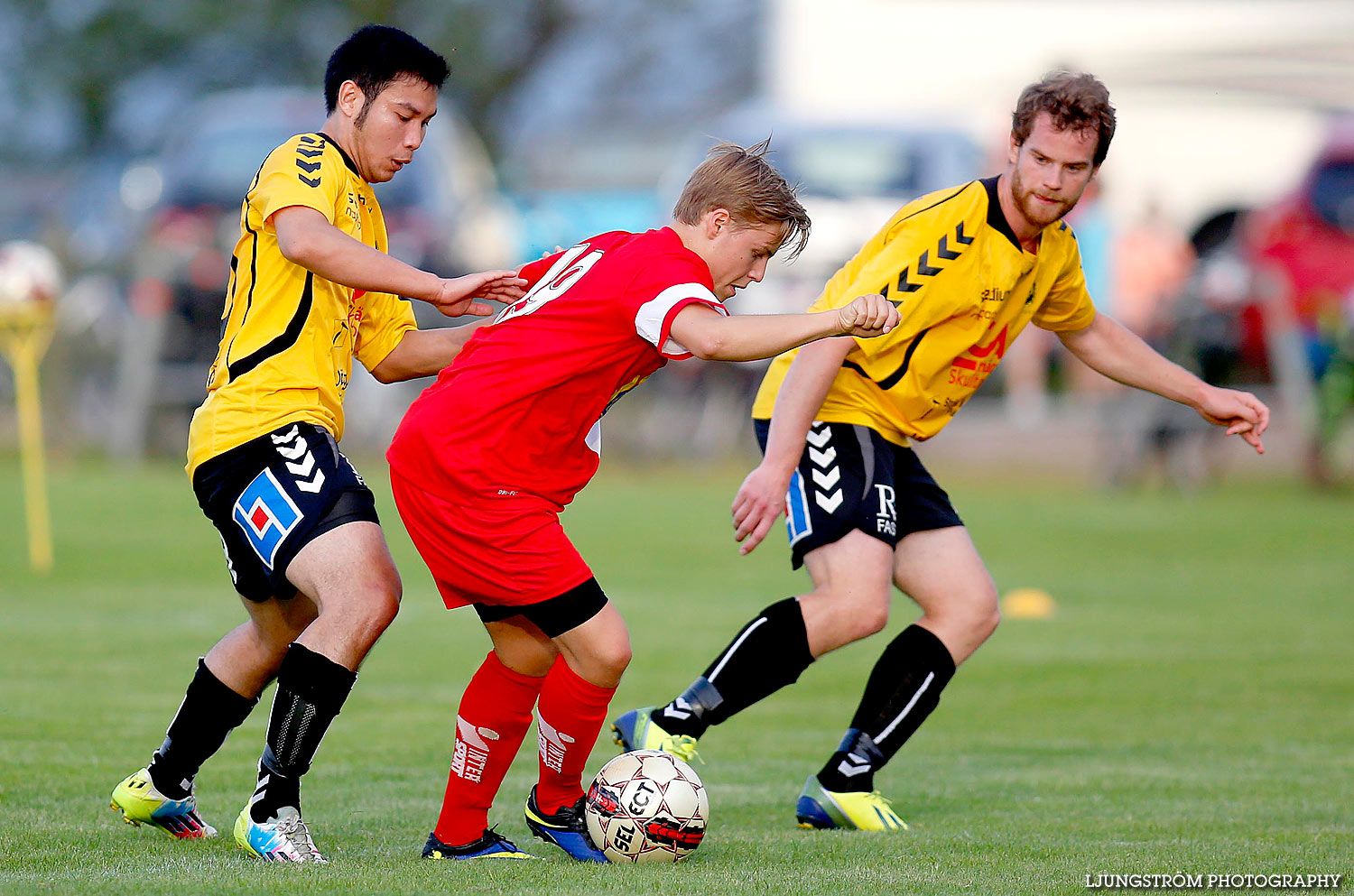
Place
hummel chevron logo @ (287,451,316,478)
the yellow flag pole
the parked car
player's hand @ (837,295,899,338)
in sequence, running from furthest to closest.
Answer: the parked car, the yellow flag pole, hummel chevron logo @ (287,451,316,478), player's hand @ (837,295,899,338)

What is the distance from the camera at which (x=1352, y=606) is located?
10.1m

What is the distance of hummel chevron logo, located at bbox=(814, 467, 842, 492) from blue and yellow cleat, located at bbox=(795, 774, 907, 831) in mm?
851

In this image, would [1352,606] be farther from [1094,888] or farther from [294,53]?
[294,53]

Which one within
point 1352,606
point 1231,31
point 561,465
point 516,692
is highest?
point 1231,31

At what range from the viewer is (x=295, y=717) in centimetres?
418

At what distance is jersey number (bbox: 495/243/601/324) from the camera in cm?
428

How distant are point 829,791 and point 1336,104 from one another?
1852 cm

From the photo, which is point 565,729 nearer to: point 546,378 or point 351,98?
point 546,378

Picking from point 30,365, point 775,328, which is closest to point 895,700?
point 775,328

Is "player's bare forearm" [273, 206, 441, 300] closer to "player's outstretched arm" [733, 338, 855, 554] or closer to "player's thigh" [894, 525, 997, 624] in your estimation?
"player's outstretched arm" [733, 338, 855, 554]

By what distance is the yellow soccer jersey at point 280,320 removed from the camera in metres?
4.33

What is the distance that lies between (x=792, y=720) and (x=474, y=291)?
3270mm

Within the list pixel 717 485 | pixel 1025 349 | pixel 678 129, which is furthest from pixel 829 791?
pixel 678 129

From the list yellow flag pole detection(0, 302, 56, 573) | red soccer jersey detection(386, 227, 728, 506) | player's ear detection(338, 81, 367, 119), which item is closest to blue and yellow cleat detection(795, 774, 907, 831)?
red soccer jersey detection(386, 227, 728, 506)
